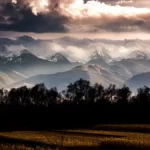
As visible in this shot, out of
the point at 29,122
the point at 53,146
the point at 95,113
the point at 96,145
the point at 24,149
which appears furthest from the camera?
the point at 95,113

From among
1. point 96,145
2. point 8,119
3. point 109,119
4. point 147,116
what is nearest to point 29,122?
point 8,119

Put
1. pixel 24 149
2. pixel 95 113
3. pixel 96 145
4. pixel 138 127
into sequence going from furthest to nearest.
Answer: pixel 95 113, pixel 138 127, pixel 96 145, pixel 24 149

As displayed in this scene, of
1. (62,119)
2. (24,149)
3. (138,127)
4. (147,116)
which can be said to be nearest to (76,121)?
(62,119)

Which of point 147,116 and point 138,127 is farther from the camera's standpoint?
point 147,116

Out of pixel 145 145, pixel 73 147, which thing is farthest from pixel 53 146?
pixel 145 145

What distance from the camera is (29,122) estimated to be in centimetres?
16938

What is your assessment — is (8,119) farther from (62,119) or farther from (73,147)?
(73,147)

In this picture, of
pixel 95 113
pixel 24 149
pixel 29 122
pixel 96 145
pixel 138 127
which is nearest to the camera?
pixel 24 149

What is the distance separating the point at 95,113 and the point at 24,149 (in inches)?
4957

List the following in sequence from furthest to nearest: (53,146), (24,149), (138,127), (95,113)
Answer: (95,113), (138,127), (53,146), (24,149)

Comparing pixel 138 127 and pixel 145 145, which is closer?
pixel 145 145

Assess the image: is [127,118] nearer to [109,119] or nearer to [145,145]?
[109,119]

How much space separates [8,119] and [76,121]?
3022cm

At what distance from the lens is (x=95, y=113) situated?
189m
